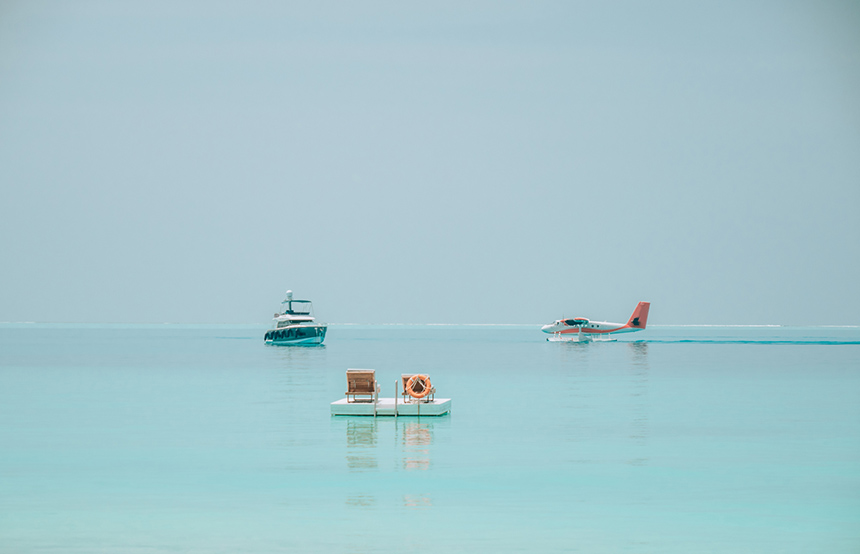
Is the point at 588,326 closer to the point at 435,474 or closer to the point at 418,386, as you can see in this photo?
the point at 418,386

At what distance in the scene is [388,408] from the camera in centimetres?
3762

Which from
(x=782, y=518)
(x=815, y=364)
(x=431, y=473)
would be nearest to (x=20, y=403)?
(x=431, y=473)

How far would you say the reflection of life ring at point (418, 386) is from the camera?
3881cm

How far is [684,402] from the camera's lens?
1877 inches

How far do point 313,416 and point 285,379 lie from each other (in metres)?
24.7

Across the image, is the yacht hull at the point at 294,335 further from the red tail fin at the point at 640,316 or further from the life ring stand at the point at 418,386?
the life ring stand at the point at 418,386

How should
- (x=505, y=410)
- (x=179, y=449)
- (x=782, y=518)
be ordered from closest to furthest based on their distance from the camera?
(x=782, y=518), (x=179, y=449), (x=505, y=410)

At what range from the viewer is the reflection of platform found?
3756cm

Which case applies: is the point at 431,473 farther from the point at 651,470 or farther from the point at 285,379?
the point at 285,379

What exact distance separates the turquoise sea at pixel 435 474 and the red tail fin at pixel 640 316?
356 ft

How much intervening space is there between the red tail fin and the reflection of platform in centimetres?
12736

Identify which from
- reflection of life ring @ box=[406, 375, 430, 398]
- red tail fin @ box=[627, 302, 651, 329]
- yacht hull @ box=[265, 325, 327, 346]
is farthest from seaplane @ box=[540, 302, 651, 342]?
reflection of life ring @ box=[406, 375, 430, 398]

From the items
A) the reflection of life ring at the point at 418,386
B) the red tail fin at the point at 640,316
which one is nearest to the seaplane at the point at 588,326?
the red tail fin at the point at 640,316

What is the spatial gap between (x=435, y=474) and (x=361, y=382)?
13.6 metres
